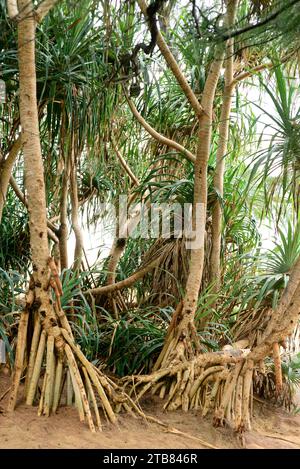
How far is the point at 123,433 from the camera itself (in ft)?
8.52

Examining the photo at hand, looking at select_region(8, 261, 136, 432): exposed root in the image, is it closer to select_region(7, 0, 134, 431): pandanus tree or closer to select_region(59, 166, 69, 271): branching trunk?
select_region(7, 0, 134, 431): pandanus tree

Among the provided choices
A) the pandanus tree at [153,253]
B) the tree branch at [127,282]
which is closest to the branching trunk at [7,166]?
the pandanus tree at [153,253]

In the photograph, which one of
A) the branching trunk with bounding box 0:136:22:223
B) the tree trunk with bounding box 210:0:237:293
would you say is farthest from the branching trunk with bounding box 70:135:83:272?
the tree trunk with bounding box 210:0:237:293

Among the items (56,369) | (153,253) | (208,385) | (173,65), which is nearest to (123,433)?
(56,369)

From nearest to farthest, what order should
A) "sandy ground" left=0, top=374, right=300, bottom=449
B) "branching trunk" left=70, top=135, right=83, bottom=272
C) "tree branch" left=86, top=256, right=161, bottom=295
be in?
"sandy ground" left=0, top=374, right=300, bottom=449 < "tree branch" left=86, top=256, right=161, bottom=295 < "branching trunk" left=70, top=135, right=83, bottom=272

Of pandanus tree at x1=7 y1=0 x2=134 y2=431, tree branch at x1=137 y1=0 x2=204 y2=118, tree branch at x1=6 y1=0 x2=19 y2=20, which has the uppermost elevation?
tree branch at x1=6 y1=0 x2=19 y2=20

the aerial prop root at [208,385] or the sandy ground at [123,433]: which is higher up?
the aerial prop root at [208,385]

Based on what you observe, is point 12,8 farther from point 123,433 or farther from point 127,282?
point 123,433

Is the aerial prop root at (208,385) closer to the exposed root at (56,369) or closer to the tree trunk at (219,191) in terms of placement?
the exposed root at (56,369)

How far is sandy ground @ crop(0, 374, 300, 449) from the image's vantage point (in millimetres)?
2445

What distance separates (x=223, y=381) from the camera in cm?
285

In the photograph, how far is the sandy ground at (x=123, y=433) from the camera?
2.45m

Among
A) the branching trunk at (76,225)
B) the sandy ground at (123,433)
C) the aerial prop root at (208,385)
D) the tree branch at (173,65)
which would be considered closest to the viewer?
the sandy ground at (123,433)

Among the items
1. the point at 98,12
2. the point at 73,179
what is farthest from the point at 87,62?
the point at 73,179
